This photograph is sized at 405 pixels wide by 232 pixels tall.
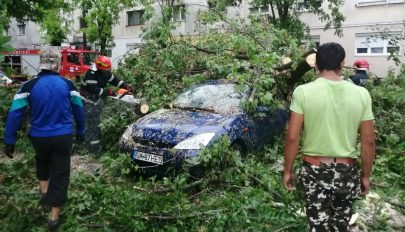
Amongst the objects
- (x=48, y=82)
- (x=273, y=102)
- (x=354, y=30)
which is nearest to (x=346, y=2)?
(x=354, y=30)

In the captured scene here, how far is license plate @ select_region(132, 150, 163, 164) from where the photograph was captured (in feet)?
19.2

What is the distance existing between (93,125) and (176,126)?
1901 millimetres

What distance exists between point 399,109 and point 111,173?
540cm

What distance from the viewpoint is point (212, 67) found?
812cm

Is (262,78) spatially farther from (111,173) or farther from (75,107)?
(75,107)

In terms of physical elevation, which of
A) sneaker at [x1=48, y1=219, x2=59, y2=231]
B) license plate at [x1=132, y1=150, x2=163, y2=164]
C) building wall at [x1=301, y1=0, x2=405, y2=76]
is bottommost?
sneaker at [x1=48, y1=219, x2=59, y2=231]

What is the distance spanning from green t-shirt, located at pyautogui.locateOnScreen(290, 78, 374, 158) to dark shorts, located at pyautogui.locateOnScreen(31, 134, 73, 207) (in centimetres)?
254

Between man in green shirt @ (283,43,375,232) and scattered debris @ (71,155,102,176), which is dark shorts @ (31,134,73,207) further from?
man in green shirt @ (283,43,375,232)

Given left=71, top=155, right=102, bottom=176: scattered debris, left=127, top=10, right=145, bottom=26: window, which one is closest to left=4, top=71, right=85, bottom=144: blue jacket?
left=71, top=155, right=102, bottom=176: scattered debris

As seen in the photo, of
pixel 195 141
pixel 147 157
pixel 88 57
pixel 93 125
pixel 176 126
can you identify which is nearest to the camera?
pixel 195 141

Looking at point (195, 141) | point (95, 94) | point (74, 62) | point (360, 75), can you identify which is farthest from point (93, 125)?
point (74, 62)

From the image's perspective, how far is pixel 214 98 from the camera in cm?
696

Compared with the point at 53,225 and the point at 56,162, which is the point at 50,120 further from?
the point at 53,225

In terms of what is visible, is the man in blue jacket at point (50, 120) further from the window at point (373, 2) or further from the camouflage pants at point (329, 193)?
the window at point (373, 2)
